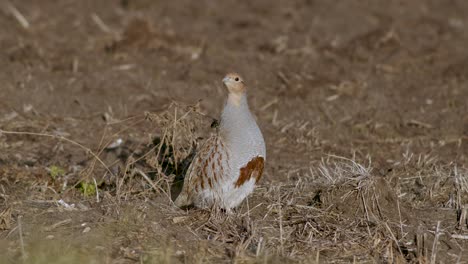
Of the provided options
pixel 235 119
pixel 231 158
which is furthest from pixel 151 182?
pixel 235 119

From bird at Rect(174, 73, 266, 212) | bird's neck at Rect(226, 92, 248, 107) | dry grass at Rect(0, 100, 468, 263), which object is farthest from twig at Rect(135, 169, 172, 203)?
bird's neck at Rect(226, 92, 248, 107)

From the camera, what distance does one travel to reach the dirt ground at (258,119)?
5.78 meters

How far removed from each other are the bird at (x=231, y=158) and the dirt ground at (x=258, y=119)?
5.9 inches

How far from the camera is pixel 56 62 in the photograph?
10.1 metres

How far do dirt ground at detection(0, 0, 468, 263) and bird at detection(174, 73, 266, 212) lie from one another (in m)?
0.15

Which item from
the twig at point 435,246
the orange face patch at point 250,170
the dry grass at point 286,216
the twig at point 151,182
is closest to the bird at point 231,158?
the orange face patch at point 250,170

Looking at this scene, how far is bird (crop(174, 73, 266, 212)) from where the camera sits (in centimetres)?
597

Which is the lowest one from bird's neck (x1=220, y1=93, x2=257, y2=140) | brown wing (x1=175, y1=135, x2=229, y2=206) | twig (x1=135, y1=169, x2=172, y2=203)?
twig (x1=135, y1=169, x2=172, y2=203)

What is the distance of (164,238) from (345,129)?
3.32 meters

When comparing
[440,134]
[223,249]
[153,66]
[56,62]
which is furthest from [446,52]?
[223,249]

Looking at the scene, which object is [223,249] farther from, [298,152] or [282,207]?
[298,152]

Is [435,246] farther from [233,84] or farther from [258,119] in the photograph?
[258,119]

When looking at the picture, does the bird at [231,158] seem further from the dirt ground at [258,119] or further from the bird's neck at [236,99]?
the dirt ground at [258,119]

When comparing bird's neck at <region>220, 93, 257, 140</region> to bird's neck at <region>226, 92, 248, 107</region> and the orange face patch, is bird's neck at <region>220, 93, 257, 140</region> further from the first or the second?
the orange face patch
